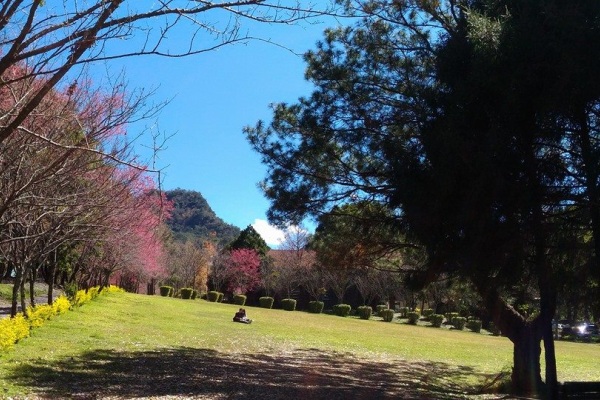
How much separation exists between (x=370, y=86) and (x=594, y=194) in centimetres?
499

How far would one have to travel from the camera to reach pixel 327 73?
11.7 m

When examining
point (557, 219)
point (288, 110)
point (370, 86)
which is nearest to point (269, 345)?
point (288, 110)

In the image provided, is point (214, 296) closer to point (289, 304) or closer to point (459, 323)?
point (289, 304)

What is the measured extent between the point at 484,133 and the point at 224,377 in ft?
22.0

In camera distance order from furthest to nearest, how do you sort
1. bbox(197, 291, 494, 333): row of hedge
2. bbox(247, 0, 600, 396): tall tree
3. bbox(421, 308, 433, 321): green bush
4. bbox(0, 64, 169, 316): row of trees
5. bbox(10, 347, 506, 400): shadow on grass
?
bbox(421, 308, 433, 321): green bush
bbox(197, 291, 494, 333): row of hedge
bbox(10, 347, 506, 400): shadow on grass
bbox(247, 0, 600, 396): tall tree
bbox(0, 64, 169, 316): row of trees

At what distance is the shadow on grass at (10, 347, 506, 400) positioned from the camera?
902 centimetres

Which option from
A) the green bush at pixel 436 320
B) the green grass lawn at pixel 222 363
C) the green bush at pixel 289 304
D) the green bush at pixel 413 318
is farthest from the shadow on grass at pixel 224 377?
the green bush at pixel 289 304

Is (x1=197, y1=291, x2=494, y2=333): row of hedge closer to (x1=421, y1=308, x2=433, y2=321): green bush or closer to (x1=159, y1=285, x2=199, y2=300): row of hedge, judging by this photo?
(x1=421, y1=308, x2=433, y2=321): green bush

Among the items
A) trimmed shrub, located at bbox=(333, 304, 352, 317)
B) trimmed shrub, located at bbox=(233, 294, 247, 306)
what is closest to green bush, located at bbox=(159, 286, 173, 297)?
trimmed shrub, located at bbox=(233, 294, 247, 306)

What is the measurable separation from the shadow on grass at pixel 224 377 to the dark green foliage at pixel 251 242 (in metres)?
41.3

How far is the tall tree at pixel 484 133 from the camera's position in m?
8.00

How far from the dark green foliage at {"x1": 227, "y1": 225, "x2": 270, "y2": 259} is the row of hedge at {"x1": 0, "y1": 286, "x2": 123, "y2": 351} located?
32.6 metres

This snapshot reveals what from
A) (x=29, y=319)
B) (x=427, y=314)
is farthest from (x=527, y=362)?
(x=427, y=314)

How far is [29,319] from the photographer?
49.3 feet
